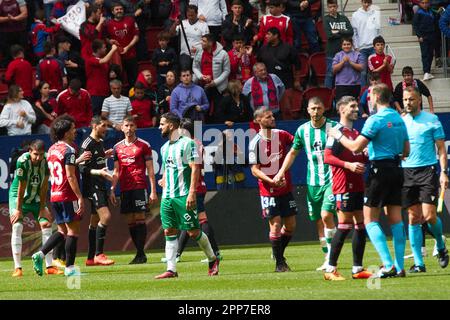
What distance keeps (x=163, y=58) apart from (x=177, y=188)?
10000 millimetres

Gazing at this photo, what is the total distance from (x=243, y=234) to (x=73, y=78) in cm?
552

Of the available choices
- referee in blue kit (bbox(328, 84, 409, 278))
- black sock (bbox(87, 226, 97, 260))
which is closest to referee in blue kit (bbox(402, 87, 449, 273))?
referee in blue kit (bbox(328, 84, 409, 278))

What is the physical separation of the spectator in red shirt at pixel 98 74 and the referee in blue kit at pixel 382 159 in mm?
11641

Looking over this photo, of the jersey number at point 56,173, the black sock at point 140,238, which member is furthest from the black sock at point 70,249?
the black sock at point 140,238

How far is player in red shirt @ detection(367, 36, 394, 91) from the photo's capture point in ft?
80.3

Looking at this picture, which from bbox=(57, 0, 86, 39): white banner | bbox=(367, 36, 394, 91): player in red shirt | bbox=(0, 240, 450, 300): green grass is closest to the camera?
bbox=(0, 240, 450, 300): green grass

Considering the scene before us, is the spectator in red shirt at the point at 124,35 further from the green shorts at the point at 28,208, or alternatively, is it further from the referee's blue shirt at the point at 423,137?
the referee's blue shirt at the point at 423,137

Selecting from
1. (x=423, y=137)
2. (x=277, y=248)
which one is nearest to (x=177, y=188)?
(x=277, y=248)

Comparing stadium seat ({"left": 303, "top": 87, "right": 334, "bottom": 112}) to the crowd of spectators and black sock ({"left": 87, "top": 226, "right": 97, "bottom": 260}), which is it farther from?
black sock ({"left": 87, "top": 226, "right": 97, "bottom": 260})

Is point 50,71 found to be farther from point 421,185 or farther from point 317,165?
point 421,185

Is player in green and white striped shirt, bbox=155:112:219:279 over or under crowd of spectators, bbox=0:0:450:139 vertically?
under

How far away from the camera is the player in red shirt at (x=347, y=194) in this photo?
553 inches

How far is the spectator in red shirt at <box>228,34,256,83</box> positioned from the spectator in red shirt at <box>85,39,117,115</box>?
8.56 feet

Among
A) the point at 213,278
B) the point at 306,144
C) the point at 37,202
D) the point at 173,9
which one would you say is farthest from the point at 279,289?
the point at 173,9
